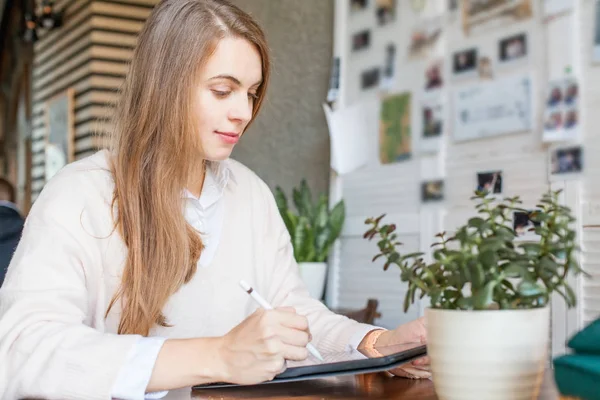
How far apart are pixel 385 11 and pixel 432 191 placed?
0.84 meters

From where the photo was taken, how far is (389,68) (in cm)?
313

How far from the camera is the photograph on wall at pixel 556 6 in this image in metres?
2.37

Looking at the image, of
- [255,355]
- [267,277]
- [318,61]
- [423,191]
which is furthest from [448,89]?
[255,355]

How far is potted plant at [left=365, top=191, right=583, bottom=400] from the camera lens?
31.5 inches

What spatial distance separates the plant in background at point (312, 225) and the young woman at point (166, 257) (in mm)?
1421

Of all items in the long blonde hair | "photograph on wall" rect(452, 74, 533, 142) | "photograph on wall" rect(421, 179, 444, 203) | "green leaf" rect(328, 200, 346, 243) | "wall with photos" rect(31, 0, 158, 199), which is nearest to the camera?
the long blonde hair

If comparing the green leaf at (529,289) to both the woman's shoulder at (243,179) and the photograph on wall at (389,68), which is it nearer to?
the woman's shoulder at (243,179)

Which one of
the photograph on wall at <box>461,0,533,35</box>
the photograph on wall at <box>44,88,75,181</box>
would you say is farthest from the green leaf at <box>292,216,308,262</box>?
the photograph on wall at <box>44,88,75,181</box>

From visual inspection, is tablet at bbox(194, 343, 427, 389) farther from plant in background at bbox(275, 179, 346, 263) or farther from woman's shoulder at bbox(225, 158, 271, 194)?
plant in background at bbox(275, 179, 346, 263)

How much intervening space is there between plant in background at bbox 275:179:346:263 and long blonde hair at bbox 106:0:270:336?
64.5 inches

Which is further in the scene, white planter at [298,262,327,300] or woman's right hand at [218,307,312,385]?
white planter at [298,262,327,300]

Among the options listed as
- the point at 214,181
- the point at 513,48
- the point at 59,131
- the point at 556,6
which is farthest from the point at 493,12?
the point at 59,131

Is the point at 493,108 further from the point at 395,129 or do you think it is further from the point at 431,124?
the point at 395,129

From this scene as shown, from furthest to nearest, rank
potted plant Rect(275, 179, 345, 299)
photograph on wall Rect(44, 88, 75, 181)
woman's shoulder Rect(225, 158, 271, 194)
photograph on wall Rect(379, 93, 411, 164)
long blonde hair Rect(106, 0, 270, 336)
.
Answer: photograph on wall Rect(44, 88, 75, 181) → potted plant Rect(275, 179, 345, 299) → photograph on wall Rect(379, 93, 411, 164) → woman's shoulder Rect(225, 158, 271, 194) → long blonde hair Rect(106, 0, 270, 336)
